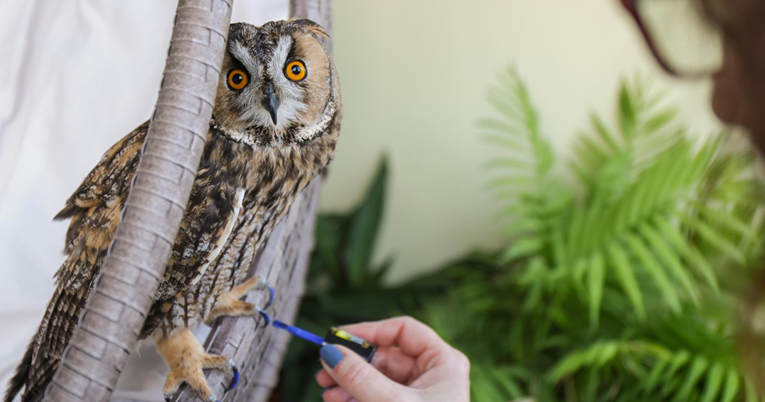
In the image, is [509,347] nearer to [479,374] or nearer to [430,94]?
[479,374]

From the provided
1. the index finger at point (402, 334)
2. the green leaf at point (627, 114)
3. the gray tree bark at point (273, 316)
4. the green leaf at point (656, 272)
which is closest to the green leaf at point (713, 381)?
the green leaf at point (656, 272)

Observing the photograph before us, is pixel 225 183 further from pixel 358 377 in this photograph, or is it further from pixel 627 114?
pixel 627 114

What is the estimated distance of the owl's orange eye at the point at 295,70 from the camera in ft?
1.29

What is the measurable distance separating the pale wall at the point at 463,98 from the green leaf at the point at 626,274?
1.29 feet

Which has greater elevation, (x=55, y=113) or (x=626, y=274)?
(x=626, y=274)

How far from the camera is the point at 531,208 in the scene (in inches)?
50.7

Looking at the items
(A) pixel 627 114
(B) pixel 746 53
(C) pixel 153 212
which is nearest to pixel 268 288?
(C) pixel 153 212

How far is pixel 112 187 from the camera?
1.34ft

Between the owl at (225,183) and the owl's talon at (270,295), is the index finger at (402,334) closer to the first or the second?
the owl's talon at (270,295)

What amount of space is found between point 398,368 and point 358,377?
14 centimetres

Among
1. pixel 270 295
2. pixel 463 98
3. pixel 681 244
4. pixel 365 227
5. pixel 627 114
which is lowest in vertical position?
pixel 270 295

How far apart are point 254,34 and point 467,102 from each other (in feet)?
3.64

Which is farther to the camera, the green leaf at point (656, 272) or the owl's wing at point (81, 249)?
the green leaf at point (656, 272)

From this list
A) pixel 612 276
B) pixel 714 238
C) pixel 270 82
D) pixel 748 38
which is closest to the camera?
pixel 748 38
